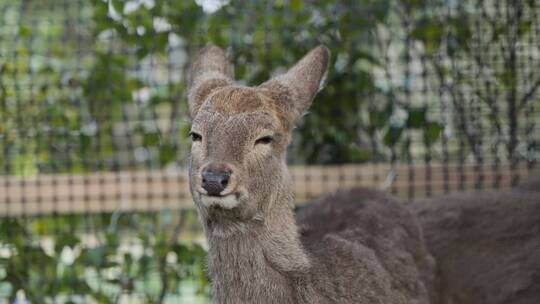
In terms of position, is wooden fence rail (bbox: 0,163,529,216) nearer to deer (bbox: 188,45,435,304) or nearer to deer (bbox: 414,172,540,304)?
deer (bbox: 414,172,540,304)

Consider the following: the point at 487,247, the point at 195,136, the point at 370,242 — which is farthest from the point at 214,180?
the point at 487,247

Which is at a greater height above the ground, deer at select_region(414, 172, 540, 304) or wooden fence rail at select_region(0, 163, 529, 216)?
wooden fence rail at select_region(0, 163, 529, 216)

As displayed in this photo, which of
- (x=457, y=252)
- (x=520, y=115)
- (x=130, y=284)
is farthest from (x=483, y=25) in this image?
(x=130, y=284)

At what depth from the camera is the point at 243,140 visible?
4.52 metres

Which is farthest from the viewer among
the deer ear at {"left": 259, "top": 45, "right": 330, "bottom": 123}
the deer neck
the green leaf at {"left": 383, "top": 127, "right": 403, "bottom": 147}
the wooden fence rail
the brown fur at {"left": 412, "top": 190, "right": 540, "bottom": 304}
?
the green leaf at {"left": 383, "top": 127, "right": 403, "bottom": 147}

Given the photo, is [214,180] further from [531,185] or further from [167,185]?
[167,185]

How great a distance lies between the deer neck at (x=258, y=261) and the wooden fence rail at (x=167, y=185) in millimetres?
A: 2652

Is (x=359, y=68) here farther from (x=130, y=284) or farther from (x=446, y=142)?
(x=130, y=284)

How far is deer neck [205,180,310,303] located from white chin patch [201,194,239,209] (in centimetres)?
28

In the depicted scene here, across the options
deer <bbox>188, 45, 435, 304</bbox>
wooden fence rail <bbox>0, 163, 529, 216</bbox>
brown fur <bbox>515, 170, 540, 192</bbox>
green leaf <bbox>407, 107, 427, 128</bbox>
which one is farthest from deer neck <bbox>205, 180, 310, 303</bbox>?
green leaf <bbox>407, 107, 427, 128</bbox>

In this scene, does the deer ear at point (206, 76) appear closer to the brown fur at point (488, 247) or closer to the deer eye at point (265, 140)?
the deer eye at point (265, 140)

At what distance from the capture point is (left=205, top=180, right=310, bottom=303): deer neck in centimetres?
462

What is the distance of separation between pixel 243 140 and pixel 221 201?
0.40m

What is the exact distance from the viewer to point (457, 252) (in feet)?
19.2
